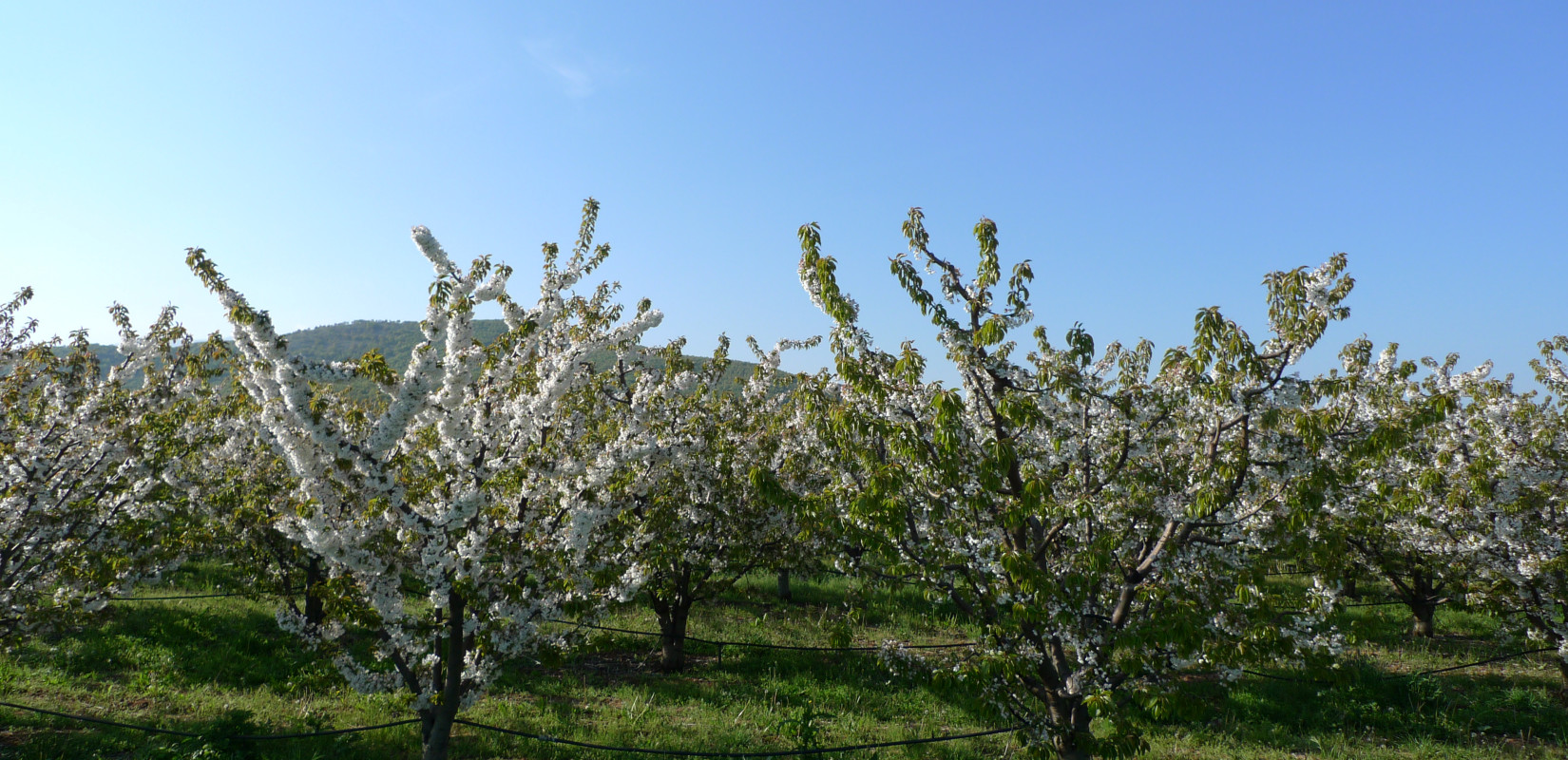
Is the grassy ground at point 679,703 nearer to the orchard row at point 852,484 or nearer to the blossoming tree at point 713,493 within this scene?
the orchard row at point 852,484

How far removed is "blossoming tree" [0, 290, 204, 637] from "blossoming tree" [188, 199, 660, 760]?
3249mm

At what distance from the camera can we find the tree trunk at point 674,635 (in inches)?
489

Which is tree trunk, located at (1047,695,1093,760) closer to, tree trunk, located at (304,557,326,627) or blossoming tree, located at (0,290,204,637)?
blossoming tree, located at (0,290,204,637)

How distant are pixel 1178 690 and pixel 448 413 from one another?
6542 millimetres

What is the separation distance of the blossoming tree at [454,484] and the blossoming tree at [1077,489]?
8.54ft

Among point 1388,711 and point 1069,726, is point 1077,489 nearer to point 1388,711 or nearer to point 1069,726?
point 1069,726

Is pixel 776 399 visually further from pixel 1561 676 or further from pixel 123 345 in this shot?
pixel 1561 676

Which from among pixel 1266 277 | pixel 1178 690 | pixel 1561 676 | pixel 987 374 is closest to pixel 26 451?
pixel 987 374

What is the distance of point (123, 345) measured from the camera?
948cm

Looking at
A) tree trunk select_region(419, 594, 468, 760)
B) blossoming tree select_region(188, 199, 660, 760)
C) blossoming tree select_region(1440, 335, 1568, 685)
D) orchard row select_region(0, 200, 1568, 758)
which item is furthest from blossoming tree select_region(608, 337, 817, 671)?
blossoming tree select_region(1440, 335, 1568, 685)

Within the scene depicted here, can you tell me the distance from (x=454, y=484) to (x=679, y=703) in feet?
19.9

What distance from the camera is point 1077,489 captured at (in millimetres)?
6711

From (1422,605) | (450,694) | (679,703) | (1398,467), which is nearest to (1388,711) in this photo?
(1398,467)

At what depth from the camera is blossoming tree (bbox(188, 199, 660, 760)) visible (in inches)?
208
